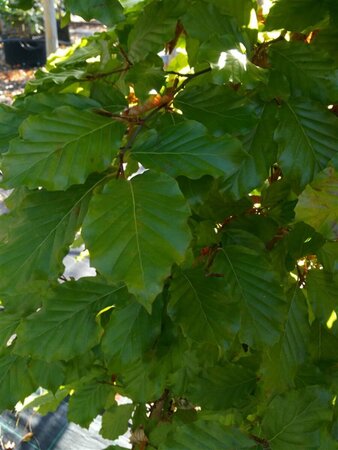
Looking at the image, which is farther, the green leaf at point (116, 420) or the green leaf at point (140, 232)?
the green leaf at point (116, 420)

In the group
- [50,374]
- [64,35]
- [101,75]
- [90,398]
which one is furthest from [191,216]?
[64,35]

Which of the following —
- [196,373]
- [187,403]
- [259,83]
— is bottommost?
[187,403]

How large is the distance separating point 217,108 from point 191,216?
0.16 m

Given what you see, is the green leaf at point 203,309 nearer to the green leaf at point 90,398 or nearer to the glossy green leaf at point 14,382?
the glossy green leaf at point 14,382

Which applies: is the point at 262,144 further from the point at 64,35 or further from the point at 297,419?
the point at 64,35

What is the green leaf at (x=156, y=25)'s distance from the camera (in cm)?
72

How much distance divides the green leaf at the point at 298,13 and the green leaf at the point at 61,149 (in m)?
0.25

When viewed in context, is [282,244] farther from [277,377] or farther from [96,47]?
[96,47]

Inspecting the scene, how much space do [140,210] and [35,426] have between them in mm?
1863

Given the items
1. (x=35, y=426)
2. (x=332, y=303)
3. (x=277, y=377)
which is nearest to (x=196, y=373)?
(x=277, y=377)

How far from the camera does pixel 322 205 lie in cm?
62

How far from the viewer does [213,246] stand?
Result: 799mm

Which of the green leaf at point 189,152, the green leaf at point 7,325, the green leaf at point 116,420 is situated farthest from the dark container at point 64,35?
the green leaf at point 189,152

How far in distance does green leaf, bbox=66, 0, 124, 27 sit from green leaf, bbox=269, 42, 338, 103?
209 mm
